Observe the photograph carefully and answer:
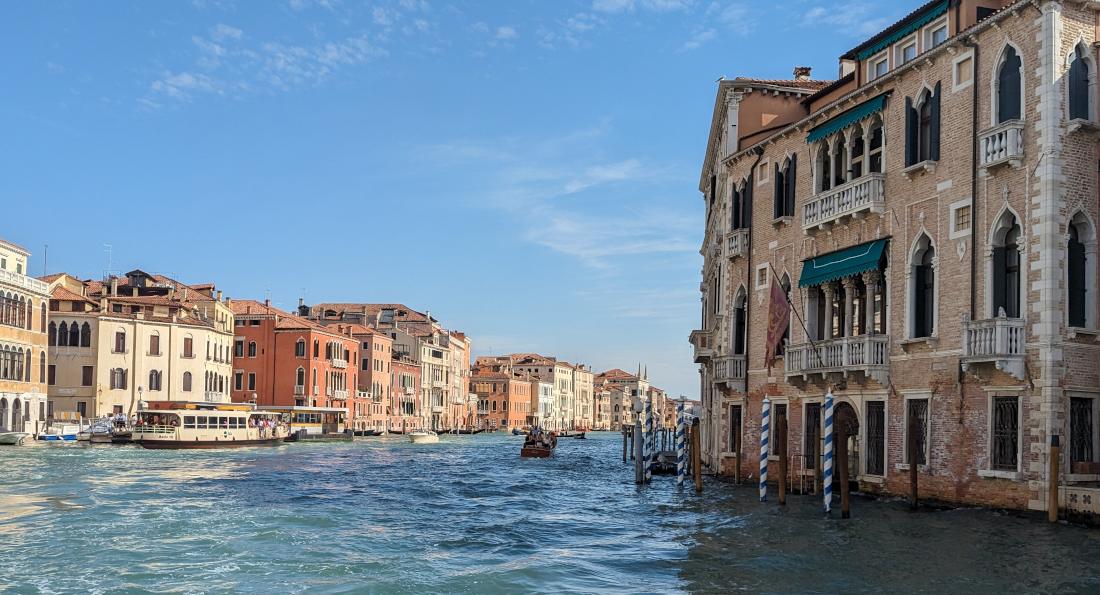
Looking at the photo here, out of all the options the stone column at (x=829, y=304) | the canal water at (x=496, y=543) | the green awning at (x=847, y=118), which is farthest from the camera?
the stone column at (x=829, y=304)

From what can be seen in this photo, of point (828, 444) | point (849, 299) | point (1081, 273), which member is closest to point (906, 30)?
point (849, 299)

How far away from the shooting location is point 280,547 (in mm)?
13523

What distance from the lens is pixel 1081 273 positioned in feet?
46.4

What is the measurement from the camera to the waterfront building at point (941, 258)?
1390 centimetres

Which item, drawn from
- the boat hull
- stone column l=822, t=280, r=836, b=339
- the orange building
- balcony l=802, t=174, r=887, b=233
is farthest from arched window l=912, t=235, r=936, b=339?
the orange building

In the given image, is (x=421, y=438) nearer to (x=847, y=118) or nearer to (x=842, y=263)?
(x=842, y=263)

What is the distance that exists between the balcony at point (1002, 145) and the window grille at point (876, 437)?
181 inches

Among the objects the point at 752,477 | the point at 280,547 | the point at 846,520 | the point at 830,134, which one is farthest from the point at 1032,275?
Answer: the point at 280,547

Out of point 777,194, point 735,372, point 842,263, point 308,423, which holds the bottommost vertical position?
point 308,423

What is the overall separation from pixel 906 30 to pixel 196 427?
3148 centimetres

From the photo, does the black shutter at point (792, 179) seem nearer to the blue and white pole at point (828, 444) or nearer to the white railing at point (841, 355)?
the white railing at point (841, 355)

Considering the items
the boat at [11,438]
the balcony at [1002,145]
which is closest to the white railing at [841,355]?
the balcony at [1002,145]

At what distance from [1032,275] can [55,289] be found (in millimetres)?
43535

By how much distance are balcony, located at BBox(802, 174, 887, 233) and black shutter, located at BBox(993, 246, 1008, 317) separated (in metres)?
2.81
